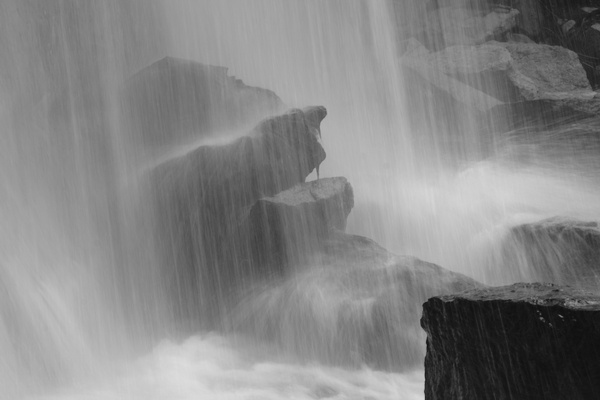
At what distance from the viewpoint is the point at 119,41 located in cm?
2127

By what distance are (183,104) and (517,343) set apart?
14.1 metres

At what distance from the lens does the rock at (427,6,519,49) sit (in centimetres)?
2266

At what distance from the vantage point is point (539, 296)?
392cm

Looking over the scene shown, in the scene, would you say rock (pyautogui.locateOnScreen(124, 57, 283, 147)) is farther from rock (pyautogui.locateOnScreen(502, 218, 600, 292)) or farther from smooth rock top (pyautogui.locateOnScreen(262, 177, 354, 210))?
rock (pyautogui.locateOnScreen(502, 218, 600, 292))

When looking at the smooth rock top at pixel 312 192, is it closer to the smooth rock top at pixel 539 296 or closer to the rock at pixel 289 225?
the rock at pixel 289 225

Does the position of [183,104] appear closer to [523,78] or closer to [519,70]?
[523,78]

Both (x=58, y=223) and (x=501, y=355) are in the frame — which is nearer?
(x=501, y=355)

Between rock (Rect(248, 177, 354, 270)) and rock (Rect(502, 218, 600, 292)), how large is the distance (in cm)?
446

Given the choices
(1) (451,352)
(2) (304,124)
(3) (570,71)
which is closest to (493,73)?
(3) (570,71)

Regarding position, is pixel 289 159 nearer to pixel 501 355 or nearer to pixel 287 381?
pixel 287 381

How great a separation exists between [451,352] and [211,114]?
1331cm

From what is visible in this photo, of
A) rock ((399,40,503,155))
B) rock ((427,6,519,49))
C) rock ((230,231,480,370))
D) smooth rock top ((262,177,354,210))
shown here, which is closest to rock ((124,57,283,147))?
smooth rock top ((262,177,354,210))

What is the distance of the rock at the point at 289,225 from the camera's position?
521 inches

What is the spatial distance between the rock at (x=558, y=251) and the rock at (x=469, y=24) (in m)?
11.8
